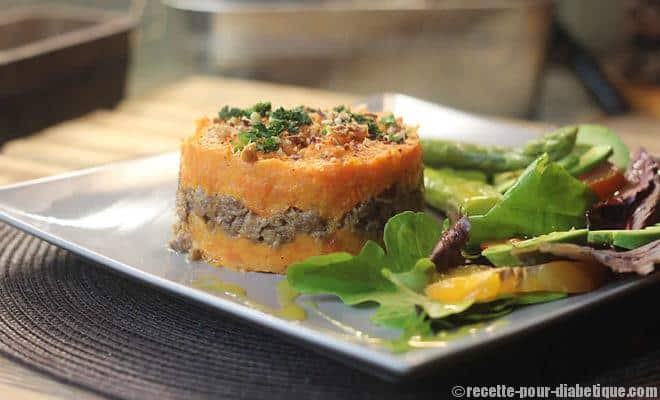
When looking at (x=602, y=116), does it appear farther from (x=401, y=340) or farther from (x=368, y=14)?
(x=401, y=340)

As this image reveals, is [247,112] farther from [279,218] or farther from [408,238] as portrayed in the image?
[408,238]

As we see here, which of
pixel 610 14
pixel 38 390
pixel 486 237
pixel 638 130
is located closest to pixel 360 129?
pixel 486 237

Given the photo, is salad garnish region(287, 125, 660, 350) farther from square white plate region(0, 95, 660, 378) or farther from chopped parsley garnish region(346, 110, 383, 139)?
chopped parsley garnish region(346, 110, 383, 139)

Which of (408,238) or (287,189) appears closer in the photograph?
(408,238)

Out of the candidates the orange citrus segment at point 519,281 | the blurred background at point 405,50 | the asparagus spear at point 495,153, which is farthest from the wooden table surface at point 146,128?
the orange citrus segment at point 519,281

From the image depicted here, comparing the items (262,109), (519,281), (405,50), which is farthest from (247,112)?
(405,50)
